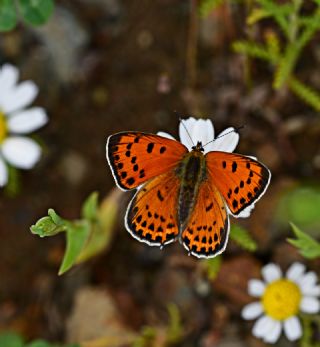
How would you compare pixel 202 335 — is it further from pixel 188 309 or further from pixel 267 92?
pixel 267 92

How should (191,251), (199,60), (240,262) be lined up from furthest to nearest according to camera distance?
(199,60) < (240,262) < (191,251)

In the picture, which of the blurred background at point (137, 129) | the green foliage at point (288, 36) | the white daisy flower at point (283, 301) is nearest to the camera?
the green foliage at point (288, 36)

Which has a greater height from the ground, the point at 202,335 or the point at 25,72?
the point at 25,72

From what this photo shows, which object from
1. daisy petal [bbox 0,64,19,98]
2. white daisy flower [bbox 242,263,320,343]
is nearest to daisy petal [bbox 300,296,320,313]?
white daisy flower [bbox 242,263,320,343]

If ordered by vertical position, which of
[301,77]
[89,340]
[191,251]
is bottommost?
[89,340]

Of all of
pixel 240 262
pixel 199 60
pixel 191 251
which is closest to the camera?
pixel 191 251

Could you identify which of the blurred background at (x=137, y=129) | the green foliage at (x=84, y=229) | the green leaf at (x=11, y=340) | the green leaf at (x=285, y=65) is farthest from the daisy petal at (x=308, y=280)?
the green leaf at (x=11, y=340)

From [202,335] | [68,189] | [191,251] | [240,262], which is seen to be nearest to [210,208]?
[191,251]

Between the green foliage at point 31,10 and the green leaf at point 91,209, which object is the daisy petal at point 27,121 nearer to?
the green foliage at point 31,10
